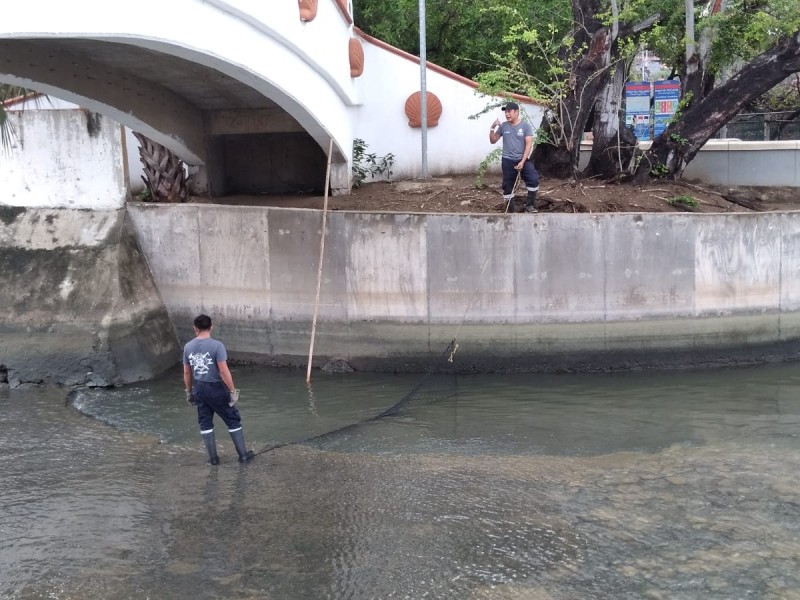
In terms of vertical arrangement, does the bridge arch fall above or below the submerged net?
above

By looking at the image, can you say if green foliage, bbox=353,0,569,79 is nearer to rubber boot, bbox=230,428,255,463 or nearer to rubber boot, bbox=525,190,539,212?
rubber boot, bbox=525,190,539,212

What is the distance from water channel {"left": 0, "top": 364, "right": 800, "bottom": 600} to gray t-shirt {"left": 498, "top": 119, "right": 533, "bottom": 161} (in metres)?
3.37

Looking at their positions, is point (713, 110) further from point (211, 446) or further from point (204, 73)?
point (211, 446)

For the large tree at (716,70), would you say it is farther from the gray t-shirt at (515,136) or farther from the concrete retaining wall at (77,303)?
the concrete retaining wall at (77,303)

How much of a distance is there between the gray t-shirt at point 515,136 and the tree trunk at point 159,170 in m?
5.86

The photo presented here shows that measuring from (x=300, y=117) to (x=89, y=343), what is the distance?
463 centimetres

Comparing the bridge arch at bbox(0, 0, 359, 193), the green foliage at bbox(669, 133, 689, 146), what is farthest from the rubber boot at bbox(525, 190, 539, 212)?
the bridge arch at bbox(0, 0, 359, 193)

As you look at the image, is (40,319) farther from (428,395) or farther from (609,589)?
(609,589)

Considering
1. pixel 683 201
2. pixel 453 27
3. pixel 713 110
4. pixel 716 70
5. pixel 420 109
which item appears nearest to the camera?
pixel 683 201

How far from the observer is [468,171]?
48.6 feet

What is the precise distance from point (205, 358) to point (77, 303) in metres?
5.50

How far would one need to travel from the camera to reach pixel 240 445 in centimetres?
791

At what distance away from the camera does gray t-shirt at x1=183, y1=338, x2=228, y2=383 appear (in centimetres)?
737

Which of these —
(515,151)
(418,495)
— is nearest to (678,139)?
(515,151)
